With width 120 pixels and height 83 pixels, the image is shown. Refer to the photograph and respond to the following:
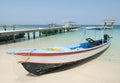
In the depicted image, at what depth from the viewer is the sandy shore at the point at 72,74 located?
5781 mm

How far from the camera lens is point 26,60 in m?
5.84

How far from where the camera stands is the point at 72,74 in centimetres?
645

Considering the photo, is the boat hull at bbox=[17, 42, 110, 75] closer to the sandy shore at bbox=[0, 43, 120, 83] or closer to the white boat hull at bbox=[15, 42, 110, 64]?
the white boat hull at bbox=[15, 42, 110, 64]

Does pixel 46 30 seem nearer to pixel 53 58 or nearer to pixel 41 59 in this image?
pixel 53 58

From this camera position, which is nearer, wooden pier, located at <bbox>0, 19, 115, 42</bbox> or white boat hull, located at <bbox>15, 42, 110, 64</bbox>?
white boat hull, located at <bbox>15, 42, 110, 64</bbox>

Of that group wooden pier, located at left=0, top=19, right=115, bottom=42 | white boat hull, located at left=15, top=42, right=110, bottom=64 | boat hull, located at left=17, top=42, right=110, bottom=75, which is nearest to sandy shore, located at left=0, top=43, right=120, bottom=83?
boat hull, located at left=17, top=42, right=110, bottom=75

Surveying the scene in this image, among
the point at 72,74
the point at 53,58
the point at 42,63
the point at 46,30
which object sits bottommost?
the point at 72,74

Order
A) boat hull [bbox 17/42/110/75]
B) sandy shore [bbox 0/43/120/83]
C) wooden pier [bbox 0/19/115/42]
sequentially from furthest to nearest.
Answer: wooden pier [bbox 0/19/115/42] < boat hull [bbox 17/42/110/75] < sandy shore [bbox 0/43/120/83]

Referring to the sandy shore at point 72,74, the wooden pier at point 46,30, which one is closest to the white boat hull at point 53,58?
Answer: the sandy shore at point 72,74

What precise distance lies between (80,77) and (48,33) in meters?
23.1

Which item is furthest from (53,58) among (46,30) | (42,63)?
(46,30)

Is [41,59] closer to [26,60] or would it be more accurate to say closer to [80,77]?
[26,60]

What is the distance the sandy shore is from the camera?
578 centimetres

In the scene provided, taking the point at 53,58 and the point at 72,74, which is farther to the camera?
the point at 72,74
